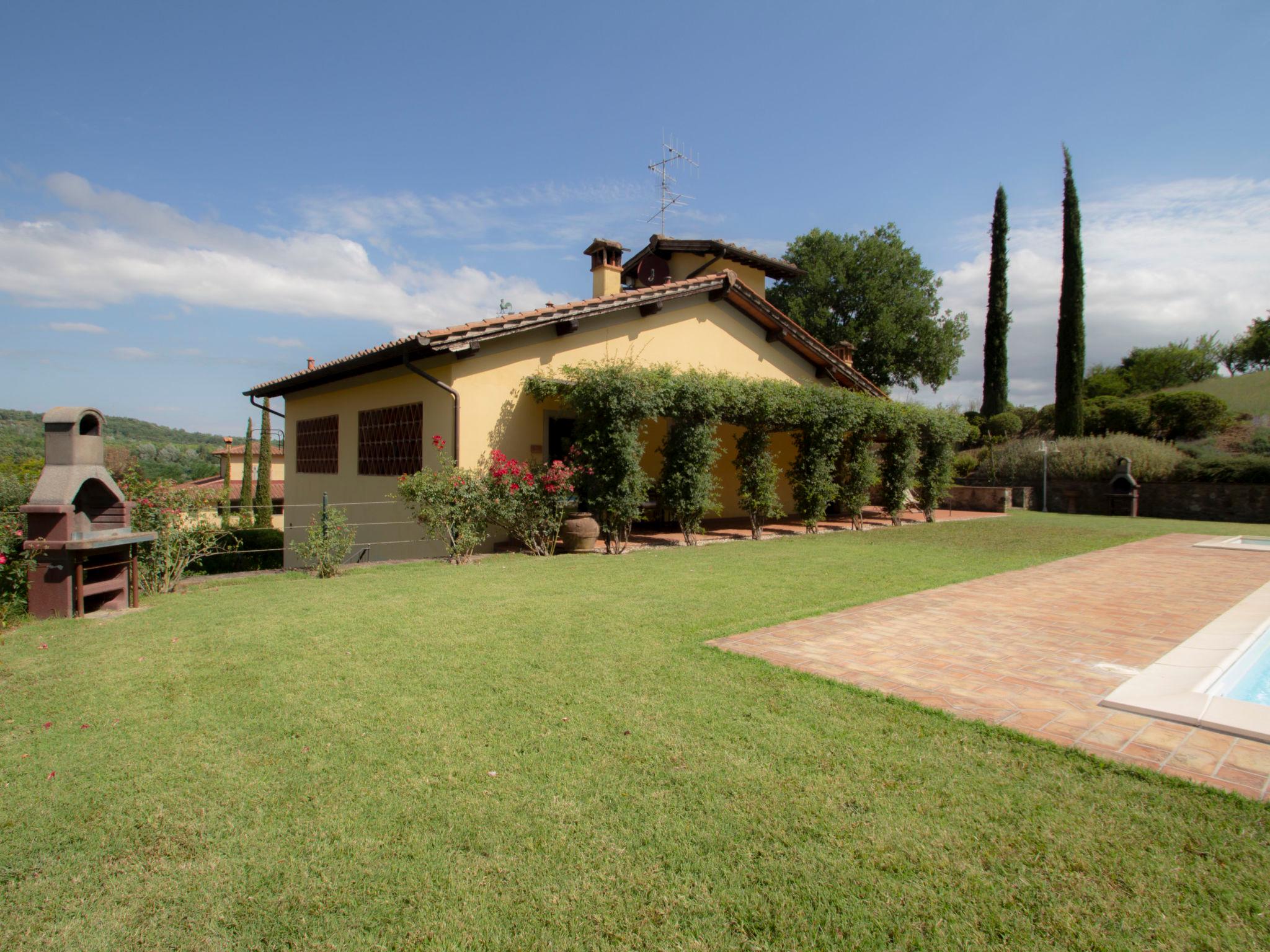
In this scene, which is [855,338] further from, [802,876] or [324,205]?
[802,876]

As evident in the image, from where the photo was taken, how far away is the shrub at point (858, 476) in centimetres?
1648

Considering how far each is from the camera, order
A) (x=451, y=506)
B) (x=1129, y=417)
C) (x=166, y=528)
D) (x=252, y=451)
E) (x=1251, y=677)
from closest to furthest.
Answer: (x=1251, y=677) → (x=166, y=528) → (x=451, y=506) → (x=1129, y=417) → (x=252, y=451)

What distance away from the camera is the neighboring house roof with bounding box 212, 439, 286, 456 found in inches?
1287

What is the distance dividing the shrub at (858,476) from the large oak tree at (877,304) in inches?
871

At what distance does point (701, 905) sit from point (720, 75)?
1540cm

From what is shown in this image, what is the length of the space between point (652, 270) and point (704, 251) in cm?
174

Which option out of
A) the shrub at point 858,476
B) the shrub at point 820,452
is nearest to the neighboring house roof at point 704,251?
the shrub at point 820,452

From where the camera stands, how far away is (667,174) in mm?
20203

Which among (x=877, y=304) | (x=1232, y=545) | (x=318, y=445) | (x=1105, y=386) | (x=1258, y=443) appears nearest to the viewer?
(x=1232, y=545)

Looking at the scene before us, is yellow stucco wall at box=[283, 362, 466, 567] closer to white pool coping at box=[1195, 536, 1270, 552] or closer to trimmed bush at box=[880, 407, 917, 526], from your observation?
trimmed bush at box=[880, 407, 917, 526]

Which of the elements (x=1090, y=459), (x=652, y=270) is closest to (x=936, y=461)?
(x=1090, y=459)

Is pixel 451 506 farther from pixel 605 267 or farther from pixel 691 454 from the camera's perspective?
pixel 605 267

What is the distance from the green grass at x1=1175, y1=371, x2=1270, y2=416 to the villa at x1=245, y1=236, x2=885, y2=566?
30600 millimetres

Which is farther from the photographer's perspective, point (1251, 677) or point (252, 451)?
point (252, 451)
